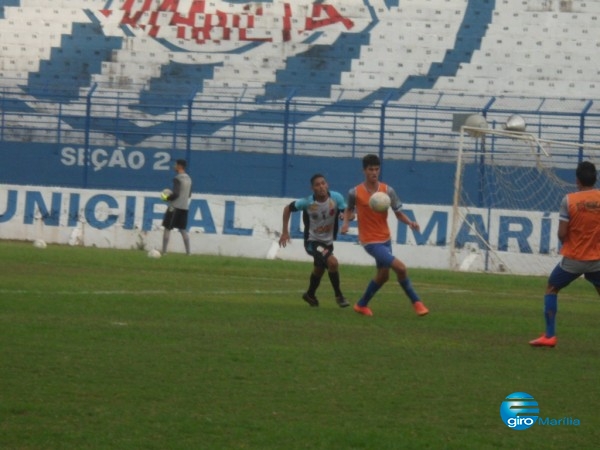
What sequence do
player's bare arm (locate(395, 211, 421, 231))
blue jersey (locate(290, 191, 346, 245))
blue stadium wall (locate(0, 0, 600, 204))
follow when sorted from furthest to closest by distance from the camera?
1. blue stadium wall (locate(0, 0, 600, 204))
2. blue jersey (locate(290, 191, 346, 245))
3. player's bare arm (locate(395, 211, 421, 231))

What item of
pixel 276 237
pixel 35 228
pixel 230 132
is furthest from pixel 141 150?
pixel 276 237

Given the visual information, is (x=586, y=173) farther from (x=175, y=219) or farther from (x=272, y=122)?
(x=272, y=122)

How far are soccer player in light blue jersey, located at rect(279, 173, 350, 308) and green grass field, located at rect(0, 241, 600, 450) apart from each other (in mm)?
458

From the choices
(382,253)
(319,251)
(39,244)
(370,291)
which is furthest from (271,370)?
(39,244)

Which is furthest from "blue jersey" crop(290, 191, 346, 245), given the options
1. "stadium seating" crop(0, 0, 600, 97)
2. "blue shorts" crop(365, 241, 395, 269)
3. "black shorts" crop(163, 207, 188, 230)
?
"stadium seating" crop(0, 0, 600, 97)

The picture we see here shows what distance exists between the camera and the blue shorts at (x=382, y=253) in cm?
1344

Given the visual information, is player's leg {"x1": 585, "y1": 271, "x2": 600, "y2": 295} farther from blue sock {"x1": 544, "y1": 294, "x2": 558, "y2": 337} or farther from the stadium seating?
the stadium seating

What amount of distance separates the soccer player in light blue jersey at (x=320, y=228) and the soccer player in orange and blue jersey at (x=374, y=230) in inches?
22.3

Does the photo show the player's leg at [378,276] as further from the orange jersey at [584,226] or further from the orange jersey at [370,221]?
the orange jersey at [584,226]

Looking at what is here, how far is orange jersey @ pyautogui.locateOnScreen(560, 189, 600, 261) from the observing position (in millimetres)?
10680

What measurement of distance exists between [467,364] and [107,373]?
289 cm

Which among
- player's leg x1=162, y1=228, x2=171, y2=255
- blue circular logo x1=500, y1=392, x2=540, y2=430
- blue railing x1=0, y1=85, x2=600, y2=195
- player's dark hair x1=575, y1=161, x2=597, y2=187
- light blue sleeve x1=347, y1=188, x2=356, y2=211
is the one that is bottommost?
player's leg x1=162, y1=228, x2=171, y2=255

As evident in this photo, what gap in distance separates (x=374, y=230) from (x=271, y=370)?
497 cm

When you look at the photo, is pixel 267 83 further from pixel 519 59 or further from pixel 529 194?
pixel 529 194
